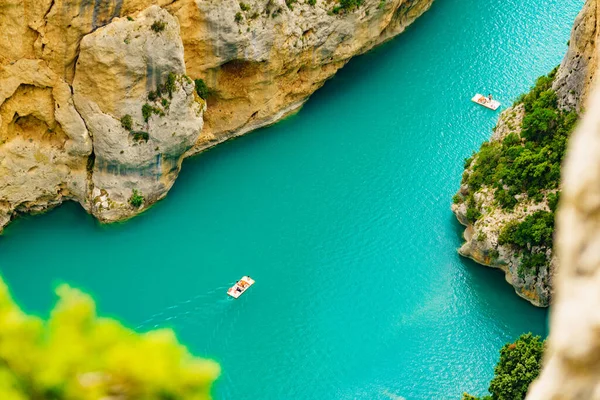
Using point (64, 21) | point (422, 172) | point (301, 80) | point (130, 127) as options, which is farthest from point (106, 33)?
point (422, 172)

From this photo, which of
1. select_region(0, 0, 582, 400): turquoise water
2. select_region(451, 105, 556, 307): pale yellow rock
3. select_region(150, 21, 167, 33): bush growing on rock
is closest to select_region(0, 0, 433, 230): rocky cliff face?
select_region(150, 21, 167, 33): bush growing on rock

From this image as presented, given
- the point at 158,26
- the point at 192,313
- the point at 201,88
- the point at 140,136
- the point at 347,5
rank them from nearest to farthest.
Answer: the point at 192,313
the point at 158,26
the point at 140,136
the point at 201,88
the point at 347,5

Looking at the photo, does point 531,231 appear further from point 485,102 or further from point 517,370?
point 485,102

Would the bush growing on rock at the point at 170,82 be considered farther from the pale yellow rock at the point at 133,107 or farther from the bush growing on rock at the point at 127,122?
the bush growing on rock at the point at 127,122

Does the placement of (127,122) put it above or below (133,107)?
below

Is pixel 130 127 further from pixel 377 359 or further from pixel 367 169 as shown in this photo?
pixel 377 359

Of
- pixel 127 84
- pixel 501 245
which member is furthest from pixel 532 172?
pixel 127 84

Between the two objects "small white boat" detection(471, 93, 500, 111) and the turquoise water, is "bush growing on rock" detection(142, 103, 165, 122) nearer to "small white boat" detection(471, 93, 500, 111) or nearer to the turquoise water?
the turquoise water
